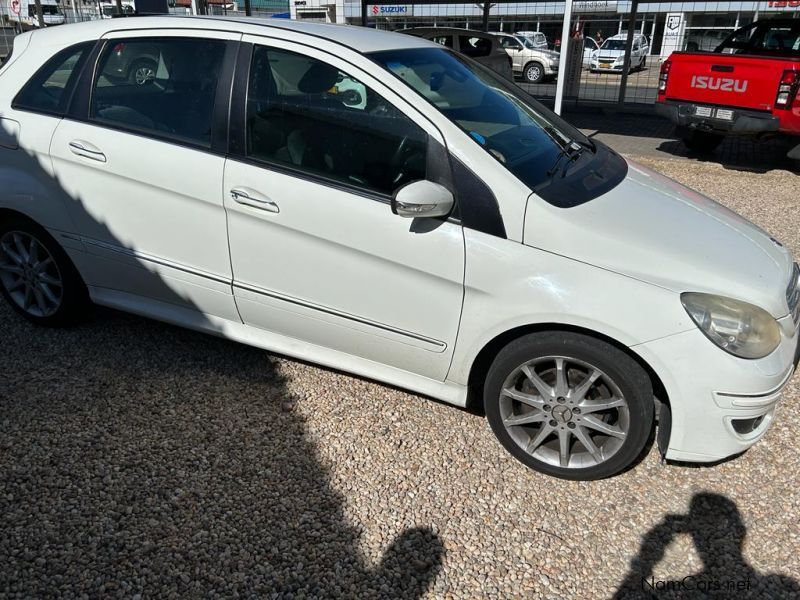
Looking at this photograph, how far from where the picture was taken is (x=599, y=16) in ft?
77.2

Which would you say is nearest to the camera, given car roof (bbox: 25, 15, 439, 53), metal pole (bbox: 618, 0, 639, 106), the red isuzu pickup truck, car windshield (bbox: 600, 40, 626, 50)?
car roof (bbox: 25, 15, 439, 53)

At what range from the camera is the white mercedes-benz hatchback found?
2.61 m

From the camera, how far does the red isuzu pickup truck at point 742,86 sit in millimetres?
8320

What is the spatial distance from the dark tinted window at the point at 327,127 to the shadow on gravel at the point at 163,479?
3.37 ft

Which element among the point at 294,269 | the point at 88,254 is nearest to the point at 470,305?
the point at 294,269

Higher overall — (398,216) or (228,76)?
(228,76)

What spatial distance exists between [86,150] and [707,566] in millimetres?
3438

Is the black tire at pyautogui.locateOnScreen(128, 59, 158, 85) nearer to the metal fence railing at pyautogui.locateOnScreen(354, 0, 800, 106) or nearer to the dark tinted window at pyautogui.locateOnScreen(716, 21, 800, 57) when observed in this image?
the dark tinted window at pyautogui.locateOnScreen(716, 21, 800, 57)

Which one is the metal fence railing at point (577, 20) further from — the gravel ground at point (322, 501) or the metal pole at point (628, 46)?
the gravel ground at point (322, 501)

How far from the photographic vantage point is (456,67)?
353 cm

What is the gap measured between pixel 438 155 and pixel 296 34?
0.99m

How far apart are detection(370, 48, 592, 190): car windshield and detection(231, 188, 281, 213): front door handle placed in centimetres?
82

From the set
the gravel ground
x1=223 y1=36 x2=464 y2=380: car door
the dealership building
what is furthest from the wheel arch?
the dealership building

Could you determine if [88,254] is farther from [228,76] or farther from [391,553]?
[391,553]
